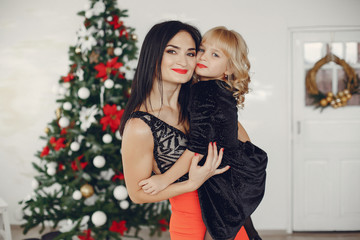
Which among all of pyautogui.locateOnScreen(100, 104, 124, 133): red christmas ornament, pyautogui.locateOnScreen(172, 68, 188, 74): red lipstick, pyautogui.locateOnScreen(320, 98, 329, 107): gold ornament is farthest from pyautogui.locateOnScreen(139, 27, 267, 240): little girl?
pyautogui.locateOnScreen(320, 98, 329, 107): gold ornament

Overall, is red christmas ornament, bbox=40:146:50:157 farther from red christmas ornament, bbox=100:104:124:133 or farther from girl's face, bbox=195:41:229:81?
girl's face, bbox=195:41:229:81

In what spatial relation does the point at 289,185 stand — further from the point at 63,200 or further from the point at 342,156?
the point at 63,200

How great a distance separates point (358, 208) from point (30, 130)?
3.91m

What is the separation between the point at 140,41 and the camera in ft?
10.6

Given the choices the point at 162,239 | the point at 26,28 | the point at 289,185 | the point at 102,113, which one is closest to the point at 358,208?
the point at 289,185

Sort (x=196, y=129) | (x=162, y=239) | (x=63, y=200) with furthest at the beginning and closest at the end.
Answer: (x=162, y=239), (x=63, y=200), (x=196, y=129)

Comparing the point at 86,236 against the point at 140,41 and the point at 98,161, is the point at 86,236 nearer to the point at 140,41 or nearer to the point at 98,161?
the point at 98,161

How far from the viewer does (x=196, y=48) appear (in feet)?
4.51

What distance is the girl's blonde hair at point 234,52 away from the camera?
4.80 ft

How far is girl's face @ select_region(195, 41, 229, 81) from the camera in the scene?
144 centimetres

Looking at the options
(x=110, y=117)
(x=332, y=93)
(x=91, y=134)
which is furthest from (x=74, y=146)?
Answer: (x=332, y=93)

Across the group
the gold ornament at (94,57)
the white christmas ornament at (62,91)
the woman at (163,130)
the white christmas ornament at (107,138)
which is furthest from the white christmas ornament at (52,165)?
the woman at (163,130)

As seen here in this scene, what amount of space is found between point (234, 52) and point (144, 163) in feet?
2.39

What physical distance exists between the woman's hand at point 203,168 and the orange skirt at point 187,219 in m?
0.14
